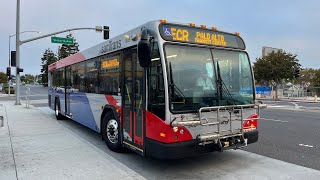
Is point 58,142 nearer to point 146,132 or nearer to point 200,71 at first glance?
point 146,132

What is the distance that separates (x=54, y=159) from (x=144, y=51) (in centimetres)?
343

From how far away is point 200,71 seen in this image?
6.06 meters

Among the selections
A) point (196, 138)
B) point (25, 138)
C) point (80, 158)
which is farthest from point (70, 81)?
point (196, 138)

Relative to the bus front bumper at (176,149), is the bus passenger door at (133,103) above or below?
above

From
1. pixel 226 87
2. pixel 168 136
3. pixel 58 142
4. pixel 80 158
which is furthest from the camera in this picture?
pixel 58 142

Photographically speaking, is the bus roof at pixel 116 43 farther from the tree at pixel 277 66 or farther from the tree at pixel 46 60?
the tree at pixel 46 60

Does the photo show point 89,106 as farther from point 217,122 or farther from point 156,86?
point 217,122

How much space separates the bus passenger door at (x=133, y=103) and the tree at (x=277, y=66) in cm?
3961

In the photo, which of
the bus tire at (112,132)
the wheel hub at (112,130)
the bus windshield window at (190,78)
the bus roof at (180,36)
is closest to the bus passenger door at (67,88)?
the bus tire at (112,132)

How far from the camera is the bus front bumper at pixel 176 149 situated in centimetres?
557

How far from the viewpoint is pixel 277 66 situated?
1694 inches

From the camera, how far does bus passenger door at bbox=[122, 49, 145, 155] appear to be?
6.29 meters

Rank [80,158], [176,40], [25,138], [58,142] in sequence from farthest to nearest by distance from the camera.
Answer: [25,138], [58,142], [80,158], [176,40]

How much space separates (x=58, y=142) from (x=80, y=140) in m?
0.63
